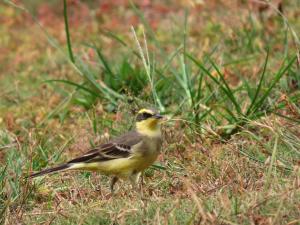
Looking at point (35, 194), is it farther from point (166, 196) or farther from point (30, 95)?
point (30, 95)

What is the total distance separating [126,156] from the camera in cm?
581

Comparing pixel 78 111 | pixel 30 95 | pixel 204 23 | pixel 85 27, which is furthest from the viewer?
pixel 85 27

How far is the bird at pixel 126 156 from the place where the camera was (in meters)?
5.71

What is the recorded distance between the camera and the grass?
16.2 ft

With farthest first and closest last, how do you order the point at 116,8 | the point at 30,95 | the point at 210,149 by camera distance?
the point at 116,8 → the point at 30,95 → the point at 210,149

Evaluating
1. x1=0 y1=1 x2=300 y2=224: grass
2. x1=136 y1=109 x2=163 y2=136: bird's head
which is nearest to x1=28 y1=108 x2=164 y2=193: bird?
x1=136 y1=109 x2=163 y2=136: bird's head

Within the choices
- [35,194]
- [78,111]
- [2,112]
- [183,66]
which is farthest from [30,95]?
[35,194]

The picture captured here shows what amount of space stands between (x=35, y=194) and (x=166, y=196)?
105 cm

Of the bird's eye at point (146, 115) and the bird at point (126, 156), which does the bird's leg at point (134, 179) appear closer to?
the bird at point (126, 156)

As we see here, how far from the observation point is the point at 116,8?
1227cm

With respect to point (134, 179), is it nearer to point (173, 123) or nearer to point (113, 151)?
point (113, 151)

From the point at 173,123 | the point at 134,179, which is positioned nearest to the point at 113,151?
the point at 134,179

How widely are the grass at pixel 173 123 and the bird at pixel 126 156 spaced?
15 cm

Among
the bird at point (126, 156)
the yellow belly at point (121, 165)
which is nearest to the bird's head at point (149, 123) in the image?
the bird at point (126, 156)
